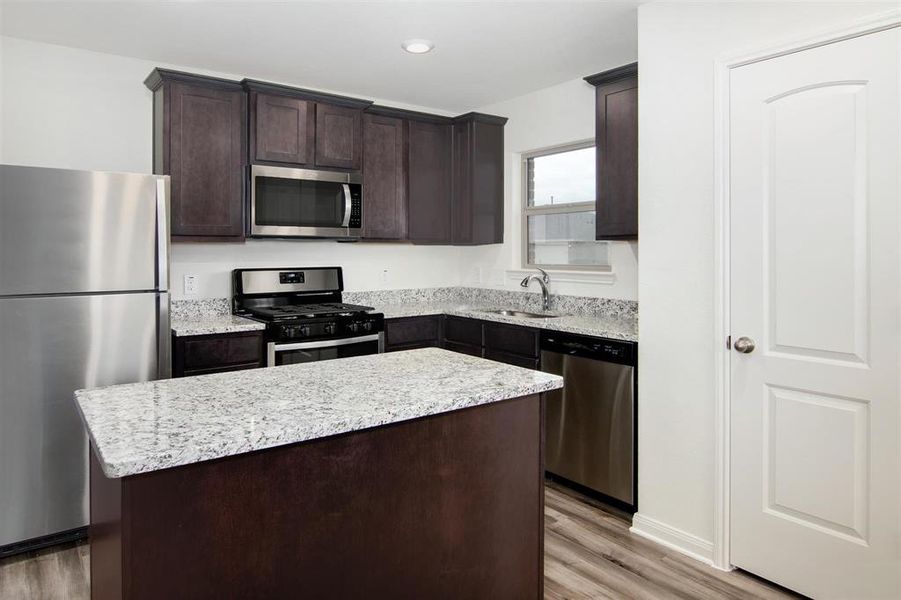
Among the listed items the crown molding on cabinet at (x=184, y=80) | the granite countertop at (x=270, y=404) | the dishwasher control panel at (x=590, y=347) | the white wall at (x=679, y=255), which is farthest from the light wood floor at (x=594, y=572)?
the crown molding on cabinet at (x=184, y=80)

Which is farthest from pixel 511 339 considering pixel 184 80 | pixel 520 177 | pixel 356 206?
pixel 184 80

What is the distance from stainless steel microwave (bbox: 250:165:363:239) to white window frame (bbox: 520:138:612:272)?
1.23m

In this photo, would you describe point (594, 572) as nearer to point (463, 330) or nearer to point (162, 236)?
point (463, 330)

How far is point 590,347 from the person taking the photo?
3090mm

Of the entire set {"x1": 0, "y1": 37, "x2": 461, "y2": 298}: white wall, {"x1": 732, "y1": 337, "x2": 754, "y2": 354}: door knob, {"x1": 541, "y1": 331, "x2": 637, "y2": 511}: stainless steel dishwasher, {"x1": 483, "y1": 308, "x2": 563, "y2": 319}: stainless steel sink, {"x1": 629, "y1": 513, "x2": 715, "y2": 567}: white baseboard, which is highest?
{"x1": 0, "y1": 37, "x2": 461, "y2": 298}: white wall

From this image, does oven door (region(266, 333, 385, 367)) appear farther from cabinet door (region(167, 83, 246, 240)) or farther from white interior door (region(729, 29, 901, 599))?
white interior door (region(729, 29, 901, 599))

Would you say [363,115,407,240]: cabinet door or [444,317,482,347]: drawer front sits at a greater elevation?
[363,115,407,240]: cabinet door

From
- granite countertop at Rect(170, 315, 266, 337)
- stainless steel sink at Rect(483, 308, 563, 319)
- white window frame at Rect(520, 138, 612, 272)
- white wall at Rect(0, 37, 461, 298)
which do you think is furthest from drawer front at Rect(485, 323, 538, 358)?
white wall at Rect(0, 37, 461, 298)

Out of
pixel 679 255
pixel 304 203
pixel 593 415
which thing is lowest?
pixel 593 415

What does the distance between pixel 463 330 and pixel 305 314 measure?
3.42ft

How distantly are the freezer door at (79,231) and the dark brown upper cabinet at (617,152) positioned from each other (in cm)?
226

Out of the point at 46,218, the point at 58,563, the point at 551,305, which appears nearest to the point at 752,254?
the point at 551,305

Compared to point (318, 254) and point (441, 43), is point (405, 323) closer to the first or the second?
point (318, 254)

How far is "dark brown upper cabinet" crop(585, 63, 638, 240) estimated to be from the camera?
10.3 ft
